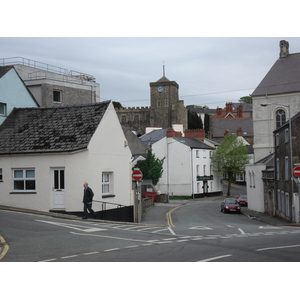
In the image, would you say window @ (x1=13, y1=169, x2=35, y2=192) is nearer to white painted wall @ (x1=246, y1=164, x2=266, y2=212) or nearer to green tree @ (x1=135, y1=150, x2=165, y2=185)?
white painted wall @ (x1=246, y1=164, x2=266, y2=212)

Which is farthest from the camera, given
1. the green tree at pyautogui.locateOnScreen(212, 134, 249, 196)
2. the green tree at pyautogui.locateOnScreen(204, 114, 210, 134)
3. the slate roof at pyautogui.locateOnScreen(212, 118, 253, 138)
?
the green tree at pyautogui.locateOnScreen(204, 114, 210, 134)

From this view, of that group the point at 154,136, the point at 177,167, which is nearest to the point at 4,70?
the point at 177,167

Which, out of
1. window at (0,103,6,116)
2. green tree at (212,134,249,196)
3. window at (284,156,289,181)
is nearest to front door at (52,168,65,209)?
window at (0,103,6,116)

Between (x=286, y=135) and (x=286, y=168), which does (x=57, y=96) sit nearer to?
(x=286, y=135)

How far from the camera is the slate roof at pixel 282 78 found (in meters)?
58.5

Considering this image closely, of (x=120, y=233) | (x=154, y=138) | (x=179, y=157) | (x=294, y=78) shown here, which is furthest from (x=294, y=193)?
(x=154, y=138)

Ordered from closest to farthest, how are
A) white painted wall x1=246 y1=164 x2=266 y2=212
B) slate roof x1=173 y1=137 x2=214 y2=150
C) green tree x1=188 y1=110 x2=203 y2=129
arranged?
white painted wall x1=246 y1=164 x2=266 y2=212, slate roof x1=173 y1=137 x2=214 y2=150, green tree x1=188 y1=110 x2=203 y2=129

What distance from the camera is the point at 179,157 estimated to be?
2746 inches

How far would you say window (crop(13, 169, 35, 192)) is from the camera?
26.0 meters

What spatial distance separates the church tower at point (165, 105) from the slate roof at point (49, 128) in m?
115

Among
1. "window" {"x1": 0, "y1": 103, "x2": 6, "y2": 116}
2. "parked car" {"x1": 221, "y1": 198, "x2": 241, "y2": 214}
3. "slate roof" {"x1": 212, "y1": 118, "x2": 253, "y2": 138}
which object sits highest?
"slate roof" {"x1": 212, "y1": 118, "x2": 253, "y2": 138}

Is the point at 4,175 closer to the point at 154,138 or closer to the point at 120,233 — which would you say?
the point at 120,233

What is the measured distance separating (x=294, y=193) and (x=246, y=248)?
18.8 metres

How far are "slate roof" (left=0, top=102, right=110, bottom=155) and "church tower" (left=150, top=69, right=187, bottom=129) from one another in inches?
4517
